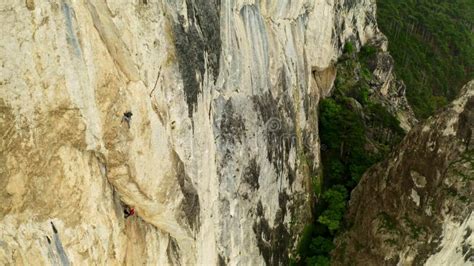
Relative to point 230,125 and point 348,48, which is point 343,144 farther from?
point 230,125

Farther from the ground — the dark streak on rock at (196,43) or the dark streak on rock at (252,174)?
the dark streak on rock at (196,43)

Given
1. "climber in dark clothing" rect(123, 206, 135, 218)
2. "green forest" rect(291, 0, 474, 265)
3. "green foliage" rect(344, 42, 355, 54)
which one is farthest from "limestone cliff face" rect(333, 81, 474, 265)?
"climber in dark clothing" rect(123, 206, 135, 218)

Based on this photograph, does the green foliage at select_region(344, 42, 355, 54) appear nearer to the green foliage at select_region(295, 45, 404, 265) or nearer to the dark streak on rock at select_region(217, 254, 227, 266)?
the green foliage at select_region(295, 45, 404, 265)

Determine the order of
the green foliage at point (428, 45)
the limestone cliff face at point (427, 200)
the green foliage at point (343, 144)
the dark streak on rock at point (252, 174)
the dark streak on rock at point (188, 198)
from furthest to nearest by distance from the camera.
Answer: the green foliage at point (428, 45) < the green foliage at point (343, 144) < the limestone cliff face at point (427, 200) < the dark streak on rock at point (252, 174) < the dark streak on rock at point (188, 198)

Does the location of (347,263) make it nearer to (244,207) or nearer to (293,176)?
(293,176)

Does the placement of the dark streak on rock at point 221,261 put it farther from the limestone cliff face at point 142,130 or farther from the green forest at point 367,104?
the green forest at point 367,104

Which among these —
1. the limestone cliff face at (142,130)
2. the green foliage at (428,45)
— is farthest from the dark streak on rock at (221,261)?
the green foliage at (428,45)
